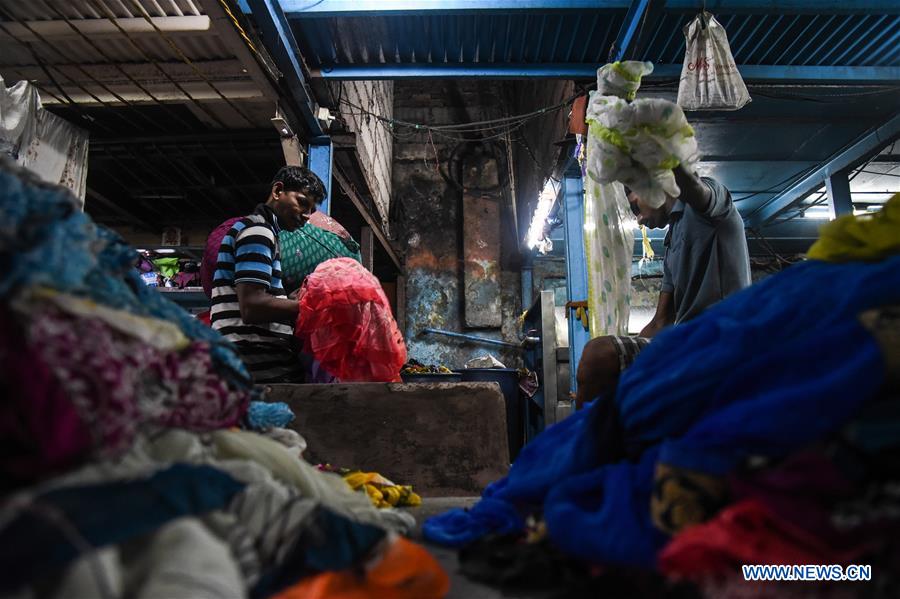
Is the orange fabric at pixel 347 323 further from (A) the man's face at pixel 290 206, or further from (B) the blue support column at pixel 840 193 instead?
(B) the blue support column at pixel 840 193

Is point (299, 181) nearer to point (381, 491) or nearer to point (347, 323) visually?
point (347, 323)

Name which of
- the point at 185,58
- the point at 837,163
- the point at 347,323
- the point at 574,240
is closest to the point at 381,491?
the point at 347,323

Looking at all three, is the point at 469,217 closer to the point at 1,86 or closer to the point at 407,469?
the point at 1,86

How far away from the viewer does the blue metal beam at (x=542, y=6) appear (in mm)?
3354

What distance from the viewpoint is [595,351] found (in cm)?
198

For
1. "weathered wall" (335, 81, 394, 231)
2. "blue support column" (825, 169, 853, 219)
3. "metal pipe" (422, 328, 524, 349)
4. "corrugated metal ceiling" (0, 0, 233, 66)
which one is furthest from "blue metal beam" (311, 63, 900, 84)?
"metal pipe" (422, 328, 524, 349)

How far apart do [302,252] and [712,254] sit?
6.82 feet

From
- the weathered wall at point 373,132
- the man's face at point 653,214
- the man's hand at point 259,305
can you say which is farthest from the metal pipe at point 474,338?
the man's hand at point 259,305

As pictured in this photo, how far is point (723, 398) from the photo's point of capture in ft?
2.59

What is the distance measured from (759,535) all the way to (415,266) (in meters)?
8.88

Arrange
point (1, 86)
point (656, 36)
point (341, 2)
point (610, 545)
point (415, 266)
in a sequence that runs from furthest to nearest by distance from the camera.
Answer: point (415, 266)
point (656, 36)
point (341, 2)
point (1, 86)
point (610, 545)

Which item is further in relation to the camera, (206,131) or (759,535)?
(206,131)

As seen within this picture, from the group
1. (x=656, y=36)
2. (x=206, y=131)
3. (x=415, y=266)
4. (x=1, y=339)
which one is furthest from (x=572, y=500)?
(x=415, y=266)

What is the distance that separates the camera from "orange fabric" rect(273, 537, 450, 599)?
26.2 inches
